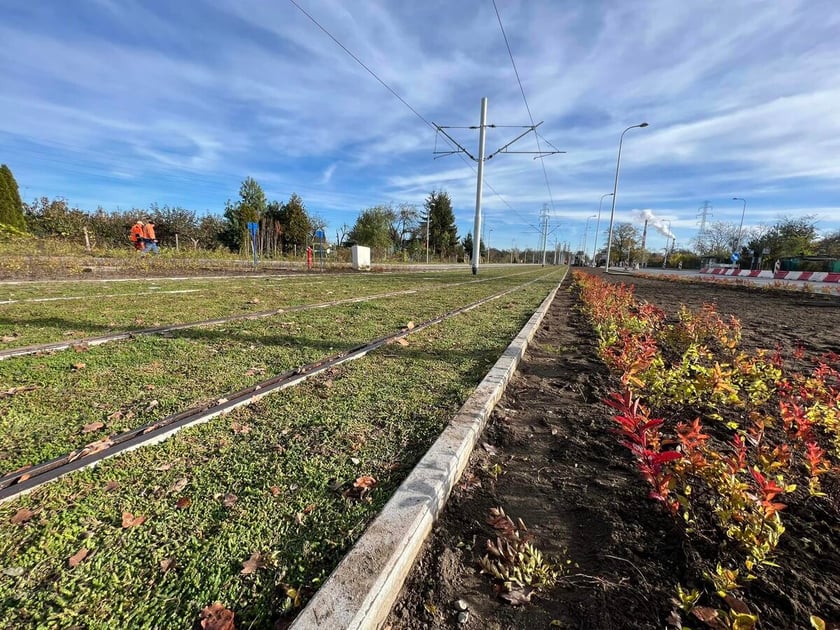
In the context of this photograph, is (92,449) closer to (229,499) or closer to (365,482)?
(229,499)

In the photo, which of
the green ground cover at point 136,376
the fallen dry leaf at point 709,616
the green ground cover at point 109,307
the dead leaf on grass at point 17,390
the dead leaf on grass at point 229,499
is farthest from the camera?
the green ground cover at point 109,307

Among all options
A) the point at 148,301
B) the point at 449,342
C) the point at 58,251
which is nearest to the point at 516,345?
the point at 449,342

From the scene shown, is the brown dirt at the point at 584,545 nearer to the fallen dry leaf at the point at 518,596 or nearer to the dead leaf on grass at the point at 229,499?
the fallen dry leaf at the point at 518,596

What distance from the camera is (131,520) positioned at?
62.7 inches

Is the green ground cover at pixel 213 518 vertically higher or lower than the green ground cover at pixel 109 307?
lower

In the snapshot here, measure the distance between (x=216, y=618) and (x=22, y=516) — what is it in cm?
112

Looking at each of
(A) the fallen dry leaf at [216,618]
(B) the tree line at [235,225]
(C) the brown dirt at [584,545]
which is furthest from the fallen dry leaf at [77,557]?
(B) the tree line at [235,225]

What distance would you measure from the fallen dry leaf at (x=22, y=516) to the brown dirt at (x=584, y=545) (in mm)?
1622

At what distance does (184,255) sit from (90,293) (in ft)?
36.2

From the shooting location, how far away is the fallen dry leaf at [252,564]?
1.38m

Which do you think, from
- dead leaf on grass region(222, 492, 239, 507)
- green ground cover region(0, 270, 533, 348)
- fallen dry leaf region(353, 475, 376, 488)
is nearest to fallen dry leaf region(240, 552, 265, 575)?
dead leaf on grass region(222, 492, 239, 507)

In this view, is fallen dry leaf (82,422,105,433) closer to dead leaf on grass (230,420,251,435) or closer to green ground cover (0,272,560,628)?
green ground cover (0,272,560,628)

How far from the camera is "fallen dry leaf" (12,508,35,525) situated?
1537 mm

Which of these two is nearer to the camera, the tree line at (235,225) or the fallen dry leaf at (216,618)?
the fallen dry leaf at (216,618)
